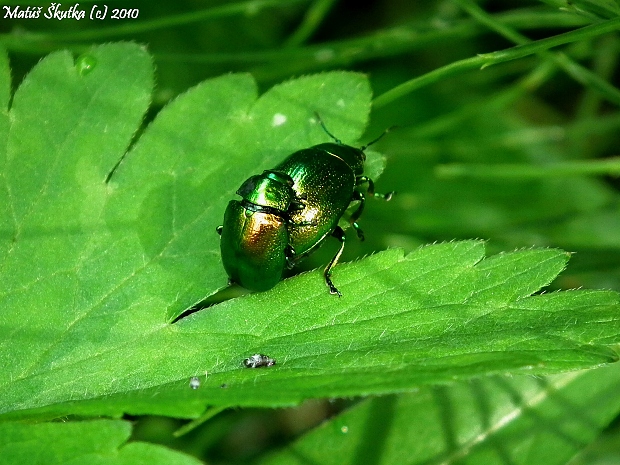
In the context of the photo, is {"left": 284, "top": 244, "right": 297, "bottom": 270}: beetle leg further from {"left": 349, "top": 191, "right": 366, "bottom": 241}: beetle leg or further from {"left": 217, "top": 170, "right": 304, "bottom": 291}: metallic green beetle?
{"left": 349, "top": 191, "right": 366, "bottom": 241}: beetle leg

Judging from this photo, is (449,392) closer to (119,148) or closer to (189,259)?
(189,259)

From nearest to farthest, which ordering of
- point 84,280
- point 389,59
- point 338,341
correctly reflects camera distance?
1. point 338,341
2. point 84,280
3. point 389,59

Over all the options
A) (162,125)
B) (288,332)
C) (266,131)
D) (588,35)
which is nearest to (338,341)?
(288,332)

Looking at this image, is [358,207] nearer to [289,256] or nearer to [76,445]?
[289,256]

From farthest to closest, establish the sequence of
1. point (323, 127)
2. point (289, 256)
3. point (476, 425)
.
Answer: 1. point (476, 425)
2. point (289, 256)
3. point (323, 127)

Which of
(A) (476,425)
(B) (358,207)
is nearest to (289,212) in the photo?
(B) (358,207)

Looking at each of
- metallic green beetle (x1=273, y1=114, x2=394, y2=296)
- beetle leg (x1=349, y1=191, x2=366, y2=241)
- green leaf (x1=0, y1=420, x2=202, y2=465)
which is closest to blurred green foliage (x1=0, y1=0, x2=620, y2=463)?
beetle leg (x1=349, y1=191, x2=366, y2=241)
